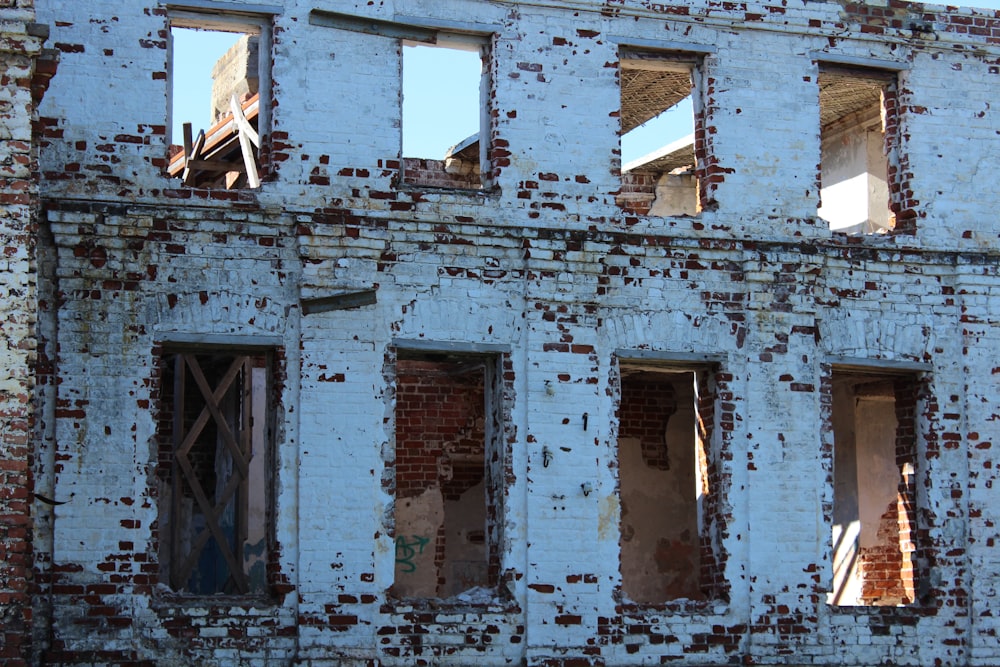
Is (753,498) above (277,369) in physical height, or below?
below

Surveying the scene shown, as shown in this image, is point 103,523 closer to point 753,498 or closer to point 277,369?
point 277,369

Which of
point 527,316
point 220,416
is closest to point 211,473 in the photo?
point 220,416

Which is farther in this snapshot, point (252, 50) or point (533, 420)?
point (252, 50)

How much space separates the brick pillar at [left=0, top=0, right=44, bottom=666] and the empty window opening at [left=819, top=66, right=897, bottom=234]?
27.0ft

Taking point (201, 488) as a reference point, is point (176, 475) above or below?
above

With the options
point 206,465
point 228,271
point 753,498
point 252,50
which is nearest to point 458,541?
point 206,465

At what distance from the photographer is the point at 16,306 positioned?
975 cm

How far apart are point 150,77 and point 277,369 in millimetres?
2446

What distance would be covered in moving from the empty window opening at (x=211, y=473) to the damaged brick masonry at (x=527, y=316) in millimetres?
3098

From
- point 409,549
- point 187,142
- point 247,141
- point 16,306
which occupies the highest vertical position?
point 187,142

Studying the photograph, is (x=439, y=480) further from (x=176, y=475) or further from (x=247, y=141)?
(x=247, y=141)

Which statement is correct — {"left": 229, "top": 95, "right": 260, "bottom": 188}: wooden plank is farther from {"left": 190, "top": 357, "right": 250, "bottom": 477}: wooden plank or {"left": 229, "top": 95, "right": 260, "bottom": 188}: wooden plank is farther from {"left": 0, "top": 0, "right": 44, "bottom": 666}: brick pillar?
{"left": 0, "top": 0, "right": 44, "bottom": 666}: brick pillar

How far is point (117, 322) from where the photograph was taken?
467 inches

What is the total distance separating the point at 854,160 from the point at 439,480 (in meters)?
5.51
